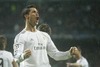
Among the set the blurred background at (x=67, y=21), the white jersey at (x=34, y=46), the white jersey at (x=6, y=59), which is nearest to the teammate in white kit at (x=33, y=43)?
the white jersey at (x=34, y=46)

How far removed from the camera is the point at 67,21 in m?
16.6

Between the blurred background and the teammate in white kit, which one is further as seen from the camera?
the blurred background

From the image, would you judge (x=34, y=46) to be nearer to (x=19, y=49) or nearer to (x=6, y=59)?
(x=19, y=49)

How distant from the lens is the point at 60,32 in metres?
16.2

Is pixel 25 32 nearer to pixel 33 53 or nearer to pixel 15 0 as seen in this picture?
pixel 33 53

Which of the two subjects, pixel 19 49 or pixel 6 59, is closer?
pixel 19 49

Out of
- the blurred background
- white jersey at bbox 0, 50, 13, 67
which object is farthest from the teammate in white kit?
the blurred background

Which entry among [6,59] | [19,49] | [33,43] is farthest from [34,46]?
[6,59]

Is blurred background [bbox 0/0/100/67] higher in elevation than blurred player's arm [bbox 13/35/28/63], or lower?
higher

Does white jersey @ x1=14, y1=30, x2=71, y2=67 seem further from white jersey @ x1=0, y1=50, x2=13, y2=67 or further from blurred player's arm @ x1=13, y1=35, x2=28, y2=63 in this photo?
white jersey @ x1=0, y1=50, x2=13, y2=67

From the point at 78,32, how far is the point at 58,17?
1.10 m

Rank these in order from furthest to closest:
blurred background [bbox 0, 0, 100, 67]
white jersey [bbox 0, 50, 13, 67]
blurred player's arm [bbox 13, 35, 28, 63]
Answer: blurred background [bbox 0, 0, 100, 67], white jersey [bbox 0, 50, 13, 67], blurred player's arm [bbox 13, 35, 28, 63]

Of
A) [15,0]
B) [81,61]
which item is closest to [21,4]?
[15,0]

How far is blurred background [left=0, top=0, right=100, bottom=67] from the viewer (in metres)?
15.8
